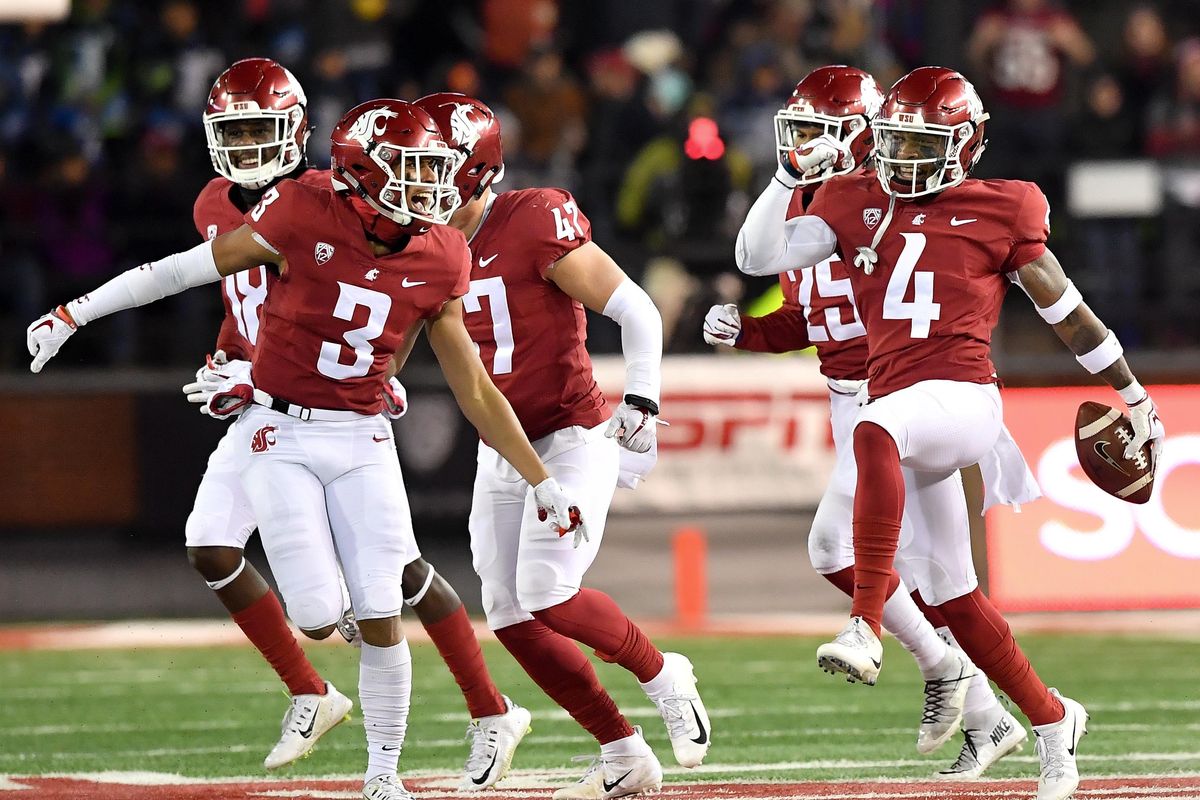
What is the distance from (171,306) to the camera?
11289mm

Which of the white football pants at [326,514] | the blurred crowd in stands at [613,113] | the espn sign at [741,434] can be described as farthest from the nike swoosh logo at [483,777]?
the blurred crowd in stands at [613,113]

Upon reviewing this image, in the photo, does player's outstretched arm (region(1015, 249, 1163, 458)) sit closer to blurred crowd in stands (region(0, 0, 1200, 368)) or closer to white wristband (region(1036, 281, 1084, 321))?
white wristband (region(1036, 281, 1084, 321))

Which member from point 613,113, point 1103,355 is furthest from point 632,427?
point 613,113

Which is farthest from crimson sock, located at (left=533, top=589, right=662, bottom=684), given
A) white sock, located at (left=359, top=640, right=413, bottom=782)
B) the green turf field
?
the green turf field

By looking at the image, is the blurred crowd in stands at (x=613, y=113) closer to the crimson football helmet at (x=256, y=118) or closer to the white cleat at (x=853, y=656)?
the crimson football helmet at (x=256, y=118)

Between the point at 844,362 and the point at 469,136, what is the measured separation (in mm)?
1574

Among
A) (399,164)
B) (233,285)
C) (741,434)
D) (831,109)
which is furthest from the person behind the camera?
(741,434)

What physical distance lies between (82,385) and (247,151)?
16.6ft

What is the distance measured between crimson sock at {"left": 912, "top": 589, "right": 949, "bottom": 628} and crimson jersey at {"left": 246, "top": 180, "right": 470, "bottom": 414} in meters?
1.52

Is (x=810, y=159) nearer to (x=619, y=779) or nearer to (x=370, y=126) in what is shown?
(x=370, y=126)

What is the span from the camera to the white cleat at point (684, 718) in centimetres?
526

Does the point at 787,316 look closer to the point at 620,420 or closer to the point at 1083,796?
the point at 620,420

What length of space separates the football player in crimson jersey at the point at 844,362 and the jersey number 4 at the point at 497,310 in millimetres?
694

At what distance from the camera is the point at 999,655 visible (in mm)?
5059
